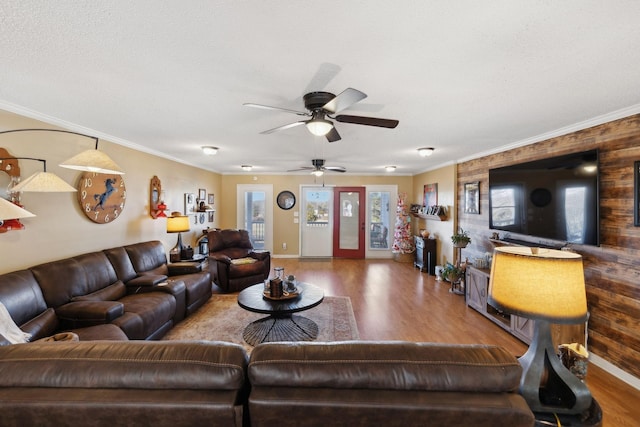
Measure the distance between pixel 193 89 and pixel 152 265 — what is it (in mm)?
2794

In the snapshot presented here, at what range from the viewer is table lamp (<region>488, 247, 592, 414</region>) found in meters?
1.10

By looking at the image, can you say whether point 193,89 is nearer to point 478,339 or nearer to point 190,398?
point 190,398

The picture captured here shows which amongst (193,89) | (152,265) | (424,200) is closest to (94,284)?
(152,265)

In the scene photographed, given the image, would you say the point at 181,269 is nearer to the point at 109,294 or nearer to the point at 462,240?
the point at 109,294

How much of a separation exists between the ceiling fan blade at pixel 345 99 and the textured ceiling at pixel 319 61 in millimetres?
147

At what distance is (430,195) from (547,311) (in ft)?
17.5

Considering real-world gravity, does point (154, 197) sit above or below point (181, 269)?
above

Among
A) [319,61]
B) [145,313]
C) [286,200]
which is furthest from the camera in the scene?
[286,200]

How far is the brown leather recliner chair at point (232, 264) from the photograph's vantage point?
4.41m

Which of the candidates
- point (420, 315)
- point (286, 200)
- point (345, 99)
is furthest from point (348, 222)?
point (345, 99)

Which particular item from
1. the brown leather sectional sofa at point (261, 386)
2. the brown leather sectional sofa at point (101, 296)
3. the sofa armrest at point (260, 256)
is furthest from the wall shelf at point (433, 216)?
the brown leather sectional sofa at point (261, 386)

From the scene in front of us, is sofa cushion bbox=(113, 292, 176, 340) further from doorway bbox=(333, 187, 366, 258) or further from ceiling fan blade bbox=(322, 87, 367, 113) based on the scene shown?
doorway bbox=(333, 187, 366, 258)

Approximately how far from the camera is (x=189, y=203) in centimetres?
560

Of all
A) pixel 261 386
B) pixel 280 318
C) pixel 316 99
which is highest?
pixel 316 99
